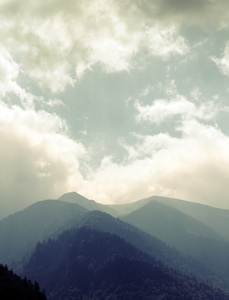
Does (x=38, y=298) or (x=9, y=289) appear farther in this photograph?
(x=38, y=298)

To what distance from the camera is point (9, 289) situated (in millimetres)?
178125

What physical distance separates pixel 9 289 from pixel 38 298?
2957cm

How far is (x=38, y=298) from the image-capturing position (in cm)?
19850
